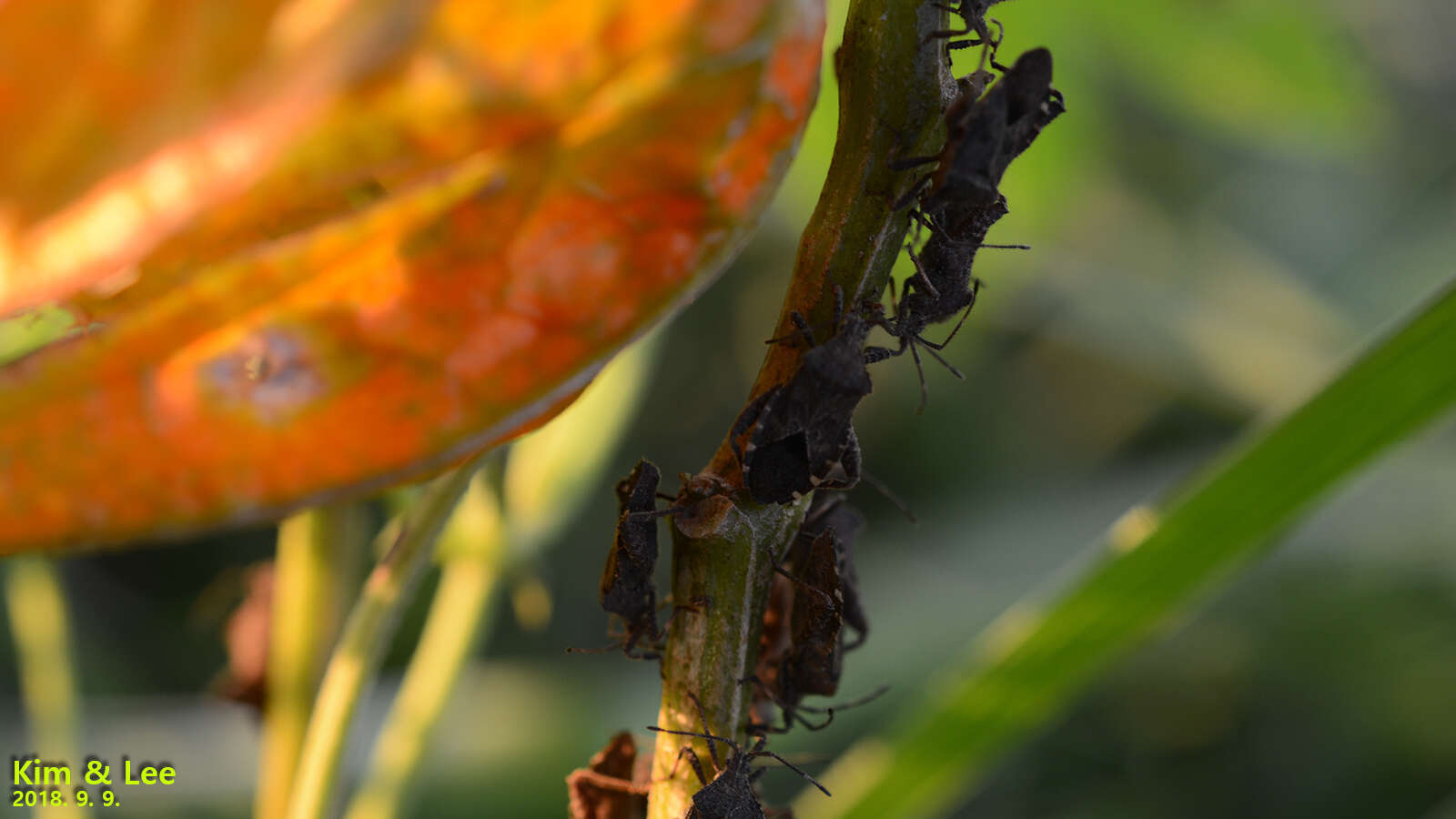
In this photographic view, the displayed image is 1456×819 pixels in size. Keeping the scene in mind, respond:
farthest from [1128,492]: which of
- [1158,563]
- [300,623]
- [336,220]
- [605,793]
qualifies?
[336,220]

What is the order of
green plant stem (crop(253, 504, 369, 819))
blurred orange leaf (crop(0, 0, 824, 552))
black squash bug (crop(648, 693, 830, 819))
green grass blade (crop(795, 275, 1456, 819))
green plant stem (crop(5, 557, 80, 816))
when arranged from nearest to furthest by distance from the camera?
blurred orange leaf (crop(0, 0, 824, 552)), black squash bug (crop(648, 693, 830, 819)), green grass blade (crop(795, 275, 1456, 819)), green plant stem (crop(253, 504, 369, 819)), green plant stem (crop(5, 557, 80, 816))

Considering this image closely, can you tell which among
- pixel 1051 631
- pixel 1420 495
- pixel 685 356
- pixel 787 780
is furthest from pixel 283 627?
Result: pixel 1420 495

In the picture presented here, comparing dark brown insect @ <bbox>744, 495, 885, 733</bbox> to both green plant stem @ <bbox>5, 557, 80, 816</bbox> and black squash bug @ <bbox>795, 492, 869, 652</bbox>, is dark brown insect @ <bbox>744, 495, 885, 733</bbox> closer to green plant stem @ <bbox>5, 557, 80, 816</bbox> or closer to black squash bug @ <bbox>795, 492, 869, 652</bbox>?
black squash bug @ <bbox>795, 492, 869, 652</bbox>

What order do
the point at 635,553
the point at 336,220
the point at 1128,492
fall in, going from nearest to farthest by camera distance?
1. the point at 336,220
2. the point at 635,553
3. the point at 1128,492

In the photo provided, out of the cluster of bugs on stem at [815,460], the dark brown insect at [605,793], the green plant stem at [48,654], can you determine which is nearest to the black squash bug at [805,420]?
the cluster of bugs on stem at [815,460]

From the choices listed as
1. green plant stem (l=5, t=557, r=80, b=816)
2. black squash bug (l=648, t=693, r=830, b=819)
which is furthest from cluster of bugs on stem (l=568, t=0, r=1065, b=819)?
green plant stem (l=5, t=557, r=80, b=816)

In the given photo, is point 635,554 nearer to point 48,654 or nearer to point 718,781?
point 718,781
